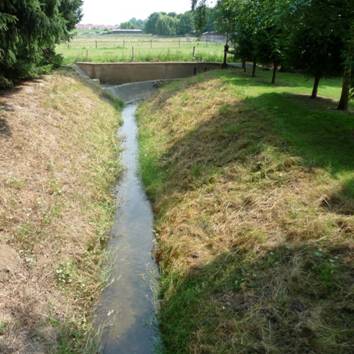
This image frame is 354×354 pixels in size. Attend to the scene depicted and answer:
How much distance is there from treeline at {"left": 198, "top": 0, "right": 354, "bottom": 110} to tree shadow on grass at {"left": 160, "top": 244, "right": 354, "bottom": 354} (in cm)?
527

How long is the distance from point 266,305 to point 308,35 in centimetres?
1074

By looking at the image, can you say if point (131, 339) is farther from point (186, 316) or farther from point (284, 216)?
point (284, 216)

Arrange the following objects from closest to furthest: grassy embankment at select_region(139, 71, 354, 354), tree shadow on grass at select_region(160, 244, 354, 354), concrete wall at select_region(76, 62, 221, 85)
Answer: tree shadow on grass at select_region(160, 244, 354, 354) < grassy embankment at select_region(139, 71, 354, 354) < concrete wall at select_region(76, 62, 221, 85)

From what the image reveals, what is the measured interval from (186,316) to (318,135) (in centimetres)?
657

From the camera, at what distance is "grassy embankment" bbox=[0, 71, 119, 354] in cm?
570

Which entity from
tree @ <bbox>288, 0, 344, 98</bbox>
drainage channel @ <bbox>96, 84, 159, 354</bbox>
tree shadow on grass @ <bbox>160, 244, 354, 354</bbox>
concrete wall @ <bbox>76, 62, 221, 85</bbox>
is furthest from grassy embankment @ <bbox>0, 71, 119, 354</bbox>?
concrete wall @ <bbox>76, 62, 221, 85</bbox>

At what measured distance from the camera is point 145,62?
31.8m

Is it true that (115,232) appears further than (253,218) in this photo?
Yes

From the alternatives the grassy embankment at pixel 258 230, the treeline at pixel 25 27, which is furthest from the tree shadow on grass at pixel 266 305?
the treeline at pixel 25 27

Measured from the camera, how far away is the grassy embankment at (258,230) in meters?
5.34

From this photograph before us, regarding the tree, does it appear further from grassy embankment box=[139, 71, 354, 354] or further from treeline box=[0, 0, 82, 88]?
treeline box=[0, 0, 82, 88]

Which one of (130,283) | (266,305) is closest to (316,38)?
(130,283)

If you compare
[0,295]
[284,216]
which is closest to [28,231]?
[0,295]

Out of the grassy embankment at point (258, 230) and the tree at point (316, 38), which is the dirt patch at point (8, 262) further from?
the tree at point (316, 38)
